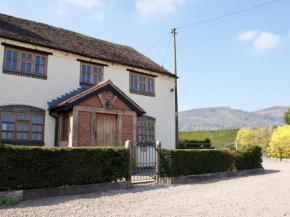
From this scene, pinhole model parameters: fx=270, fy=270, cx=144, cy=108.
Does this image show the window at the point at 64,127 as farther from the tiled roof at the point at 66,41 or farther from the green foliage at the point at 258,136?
the green foliage at the point at 258,136

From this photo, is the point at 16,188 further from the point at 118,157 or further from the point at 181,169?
the point at 181,169

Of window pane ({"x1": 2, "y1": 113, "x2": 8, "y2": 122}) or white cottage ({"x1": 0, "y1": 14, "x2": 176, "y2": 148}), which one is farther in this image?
white cottage ({"x1": 0, "y1": 14, "x2": 176, "y2": 148})

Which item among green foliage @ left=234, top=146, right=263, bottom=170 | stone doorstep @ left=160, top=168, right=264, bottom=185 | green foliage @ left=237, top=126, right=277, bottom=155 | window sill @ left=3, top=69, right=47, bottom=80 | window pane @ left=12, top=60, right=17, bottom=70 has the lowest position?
stone doorstep @ left=160, top=168, right=264, bottom=185

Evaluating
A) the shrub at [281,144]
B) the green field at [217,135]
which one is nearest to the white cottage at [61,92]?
the shrub at [281,144]

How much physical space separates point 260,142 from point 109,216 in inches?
894

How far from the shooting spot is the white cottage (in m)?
12.1

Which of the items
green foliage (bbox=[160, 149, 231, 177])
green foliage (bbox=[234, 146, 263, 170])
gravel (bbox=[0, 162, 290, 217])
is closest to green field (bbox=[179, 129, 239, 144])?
green foliage (bbox=[234, 146, 263, 170])

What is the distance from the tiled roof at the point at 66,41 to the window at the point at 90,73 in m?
0.57

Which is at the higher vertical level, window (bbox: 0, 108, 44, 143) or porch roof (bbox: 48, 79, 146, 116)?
porch roof (bbox: 48, 79, 146, 116)

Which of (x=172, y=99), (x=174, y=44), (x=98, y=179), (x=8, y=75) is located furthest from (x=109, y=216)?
(x=174, y=44)

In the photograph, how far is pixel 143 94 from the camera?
16797 mm

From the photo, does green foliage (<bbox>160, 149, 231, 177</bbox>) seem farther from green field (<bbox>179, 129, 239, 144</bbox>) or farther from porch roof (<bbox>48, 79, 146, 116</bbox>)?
green field (<bbox>179, 129, 239, 144</bbox>)

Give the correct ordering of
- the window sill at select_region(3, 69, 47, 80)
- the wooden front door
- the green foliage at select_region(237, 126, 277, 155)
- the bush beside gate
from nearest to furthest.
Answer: the bush beside gate
the window sill at select_region(3, 69, 47, 80)
the wooden front door
the green foliage at select_region(237, 126, 277, 155)

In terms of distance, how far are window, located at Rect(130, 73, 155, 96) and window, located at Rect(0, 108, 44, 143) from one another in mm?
5844
